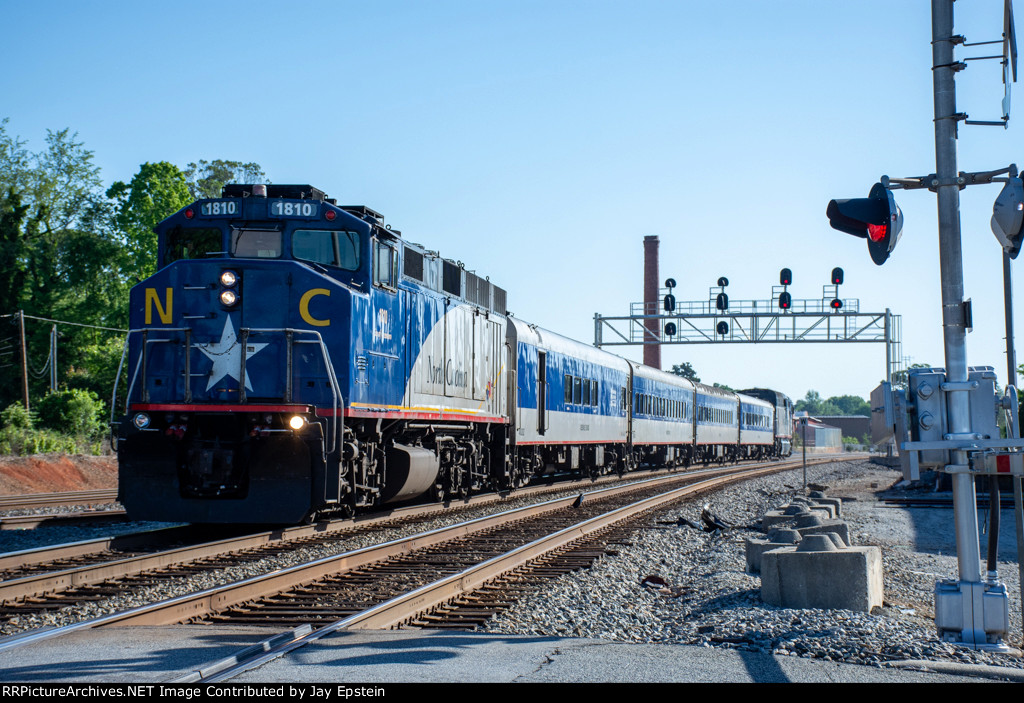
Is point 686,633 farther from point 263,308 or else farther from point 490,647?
point 263,308

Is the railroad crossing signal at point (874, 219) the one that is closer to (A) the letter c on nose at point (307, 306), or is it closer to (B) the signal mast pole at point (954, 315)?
(B) the signal mast pole at point (954, 315)

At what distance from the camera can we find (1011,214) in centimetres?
639

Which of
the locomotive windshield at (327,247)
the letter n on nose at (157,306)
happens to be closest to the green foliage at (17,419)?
the letter n on nose at (157,306)

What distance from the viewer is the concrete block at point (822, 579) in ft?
25.2

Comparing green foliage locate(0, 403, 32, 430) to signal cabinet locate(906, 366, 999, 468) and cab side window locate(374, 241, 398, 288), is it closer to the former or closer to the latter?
cab side window locate(374, 241, 398, 288)

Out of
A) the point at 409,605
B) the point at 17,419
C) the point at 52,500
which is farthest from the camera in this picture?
the point at 17,419

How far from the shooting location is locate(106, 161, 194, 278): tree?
46.9m

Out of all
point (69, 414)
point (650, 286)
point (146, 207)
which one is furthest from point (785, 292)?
point (146, 207)

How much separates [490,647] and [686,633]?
161cm

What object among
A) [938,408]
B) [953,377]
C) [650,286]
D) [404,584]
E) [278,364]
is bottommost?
[404,584]

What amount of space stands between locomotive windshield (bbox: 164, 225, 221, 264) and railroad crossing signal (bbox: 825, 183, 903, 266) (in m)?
7.58

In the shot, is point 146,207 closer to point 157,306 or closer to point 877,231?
point 157,306

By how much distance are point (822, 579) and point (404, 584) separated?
137 inches
